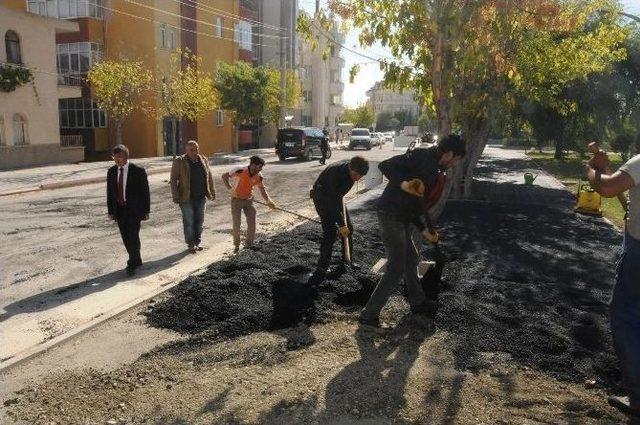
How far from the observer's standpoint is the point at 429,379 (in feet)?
14.1

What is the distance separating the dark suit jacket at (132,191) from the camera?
7.37 metres

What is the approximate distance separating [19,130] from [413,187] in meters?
25.0

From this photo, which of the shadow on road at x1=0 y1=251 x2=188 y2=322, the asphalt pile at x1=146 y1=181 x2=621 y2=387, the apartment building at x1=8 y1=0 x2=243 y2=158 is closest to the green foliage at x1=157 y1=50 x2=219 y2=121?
the apartment building at x1=8 y1=0 x2=243 y2=158

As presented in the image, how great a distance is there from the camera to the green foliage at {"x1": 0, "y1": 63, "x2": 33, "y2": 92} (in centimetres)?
2348

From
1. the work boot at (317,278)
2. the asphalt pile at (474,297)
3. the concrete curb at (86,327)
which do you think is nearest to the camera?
the concrete curb at (86,327)

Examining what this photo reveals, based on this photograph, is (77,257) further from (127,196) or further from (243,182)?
(243,182)

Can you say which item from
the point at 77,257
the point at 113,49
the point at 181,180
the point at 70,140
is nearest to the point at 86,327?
the point at 77,257

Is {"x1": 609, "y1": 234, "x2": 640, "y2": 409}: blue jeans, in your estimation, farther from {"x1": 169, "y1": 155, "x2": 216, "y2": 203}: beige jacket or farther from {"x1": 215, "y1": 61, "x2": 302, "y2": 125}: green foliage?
{"x1": 215, "y1": 61, "x2": 302, "y2": 125}: green foliage

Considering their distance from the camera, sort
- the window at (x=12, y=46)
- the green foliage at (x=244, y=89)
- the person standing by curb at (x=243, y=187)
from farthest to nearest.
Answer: the green foliage at (x=244, y=89)
the window at (x=12, y=46)
the person standing by curb at (x=243, y=187)

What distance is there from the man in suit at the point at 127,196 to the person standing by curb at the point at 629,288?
560 cm

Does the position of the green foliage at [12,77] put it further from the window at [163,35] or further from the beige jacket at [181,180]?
the beige jacket at [181,180]

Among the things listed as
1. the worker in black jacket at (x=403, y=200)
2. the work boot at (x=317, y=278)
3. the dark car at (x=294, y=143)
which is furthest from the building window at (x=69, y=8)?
the worker in black jacket at (x=403, y=200)

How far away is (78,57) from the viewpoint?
110 ft

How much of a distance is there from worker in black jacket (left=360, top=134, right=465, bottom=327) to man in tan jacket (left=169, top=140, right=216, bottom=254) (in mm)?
4308
